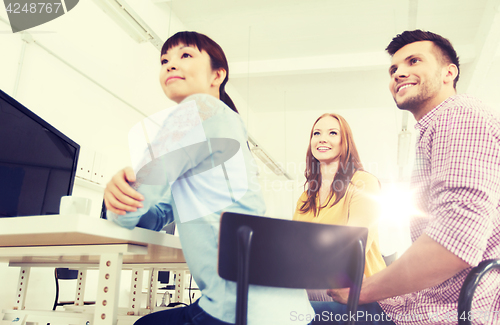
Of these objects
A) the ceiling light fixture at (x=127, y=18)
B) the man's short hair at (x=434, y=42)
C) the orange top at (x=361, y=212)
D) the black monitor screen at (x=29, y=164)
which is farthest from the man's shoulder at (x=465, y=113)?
the ceiling light fixture at (x=127, y=18)

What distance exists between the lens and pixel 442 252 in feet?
2.59

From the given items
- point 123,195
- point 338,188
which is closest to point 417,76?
point 338,188

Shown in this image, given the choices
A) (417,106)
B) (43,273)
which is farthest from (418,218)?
(43,273)

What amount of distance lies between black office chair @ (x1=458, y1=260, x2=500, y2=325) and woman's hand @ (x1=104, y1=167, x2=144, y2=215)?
0.73 metres

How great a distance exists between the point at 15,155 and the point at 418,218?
1348mm

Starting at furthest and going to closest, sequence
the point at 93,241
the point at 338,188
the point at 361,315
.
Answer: the point at 338,188
the point at 361,315
the point at 93,241

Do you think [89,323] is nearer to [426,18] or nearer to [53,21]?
[53,21]

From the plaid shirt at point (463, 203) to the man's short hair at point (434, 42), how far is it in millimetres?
341

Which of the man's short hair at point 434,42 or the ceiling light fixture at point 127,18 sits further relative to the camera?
the ceiling light fixture at point 127,18

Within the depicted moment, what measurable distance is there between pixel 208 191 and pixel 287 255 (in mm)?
232

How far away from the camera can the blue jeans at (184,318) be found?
0.73 metres

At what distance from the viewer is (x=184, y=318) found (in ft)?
2.51

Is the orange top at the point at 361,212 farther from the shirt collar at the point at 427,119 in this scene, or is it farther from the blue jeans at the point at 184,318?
the blue jeans at the point at 184,318

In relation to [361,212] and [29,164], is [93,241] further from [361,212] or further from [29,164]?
[361,212]
